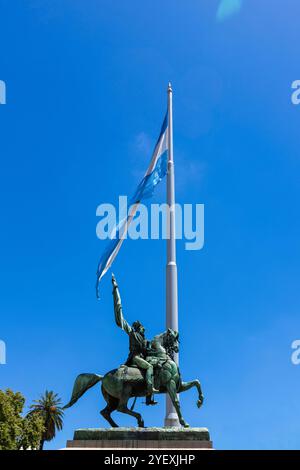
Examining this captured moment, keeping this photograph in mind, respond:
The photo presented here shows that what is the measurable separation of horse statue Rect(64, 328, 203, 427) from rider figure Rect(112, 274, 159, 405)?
7.3 inches

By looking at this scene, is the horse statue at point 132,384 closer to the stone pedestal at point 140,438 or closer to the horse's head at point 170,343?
the horse's head at point 170,343

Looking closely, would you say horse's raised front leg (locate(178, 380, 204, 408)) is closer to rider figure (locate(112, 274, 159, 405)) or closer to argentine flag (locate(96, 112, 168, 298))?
rider figure (locate(112, 274, 159, 405))

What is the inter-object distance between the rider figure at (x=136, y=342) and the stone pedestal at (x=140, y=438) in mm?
1343

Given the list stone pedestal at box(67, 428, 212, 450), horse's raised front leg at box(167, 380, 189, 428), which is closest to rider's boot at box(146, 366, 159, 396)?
horse's raised front leg at box(167, 380, 189, 428)

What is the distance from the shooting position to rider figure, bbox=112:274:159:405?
1736 cm

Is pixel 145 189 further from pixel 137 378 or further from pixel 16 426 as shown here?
pixel 16 426

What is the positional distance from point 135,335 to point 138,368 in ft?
3.42

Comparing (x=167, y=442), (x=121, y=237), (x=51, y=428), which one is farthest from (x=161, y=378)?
(x=51, y=428)

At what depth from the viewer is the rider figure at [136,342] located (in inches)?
683

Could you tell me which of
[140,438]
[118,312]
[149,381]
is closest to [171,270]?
[118,312]

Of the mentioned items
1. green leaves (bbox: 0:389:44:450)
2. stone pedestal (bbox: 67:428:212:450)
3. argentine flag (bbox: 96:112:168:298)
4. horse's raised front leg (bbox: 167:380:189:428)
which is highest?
argentine flag (bbox: 96:112:168:298)

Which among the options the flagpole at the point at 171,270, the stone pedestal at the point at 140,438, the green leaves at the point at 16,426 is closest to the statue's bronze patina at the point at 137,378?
the stone pedestal at the point at 140,438
